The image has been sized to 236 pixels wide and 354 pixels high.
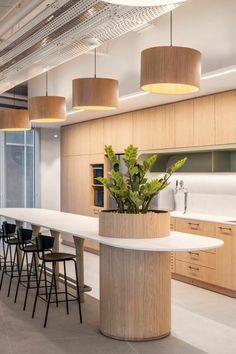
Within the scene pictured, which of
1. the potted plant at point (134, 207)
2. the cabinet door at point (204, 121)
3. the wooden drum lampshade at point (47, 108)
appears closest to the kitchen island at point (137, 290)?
the potted plant at point (134, 207)

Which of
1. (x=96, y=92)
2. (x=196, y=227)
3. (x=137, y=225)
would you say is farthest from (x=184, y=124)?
(x=137, y=225)

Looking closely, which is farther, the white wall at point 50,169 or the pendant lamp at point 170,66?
the white wall at point 50,169

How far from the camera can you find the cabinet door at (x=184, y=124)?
21.8ft

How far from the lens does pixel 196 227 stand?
6223 mm

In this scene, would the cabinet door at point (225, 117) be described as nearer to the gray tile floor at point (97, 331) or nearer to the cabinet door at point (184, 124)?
the cabinet door at point (184, 124)

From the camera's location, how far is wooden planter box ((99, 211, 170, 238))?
13.7 ft

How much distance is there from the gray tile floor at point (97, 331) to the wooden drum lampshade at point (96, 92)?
2.19 metres

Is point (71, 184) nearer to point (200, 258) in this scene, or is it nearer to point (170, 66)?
point (200, 258)

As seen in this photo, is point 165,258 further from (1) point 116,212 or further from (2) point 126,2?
(2) point 126,2

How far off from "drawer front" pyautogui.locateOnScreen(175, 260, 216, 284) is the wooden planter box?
199cm

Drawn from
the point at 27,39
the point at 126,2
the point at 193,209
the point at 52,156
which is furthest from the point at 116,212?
the point at 52,156

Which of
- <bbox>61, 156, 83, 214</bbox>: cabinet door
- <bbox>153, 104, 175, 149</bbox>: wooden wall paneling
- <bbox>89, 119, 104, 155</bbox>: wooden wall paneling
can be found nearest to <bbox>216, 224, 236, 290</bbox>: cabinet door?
<bbox>153, 104, 175, 149</bbox>: wooden wall paneling

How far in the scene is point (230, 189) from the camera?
258 inches

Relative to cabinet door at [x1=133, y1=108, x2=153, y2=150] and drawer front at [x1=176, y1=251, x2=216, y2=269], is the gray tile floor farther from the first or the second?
cabinet door at [x1=133, y1=108, x2=153, y2=150]
